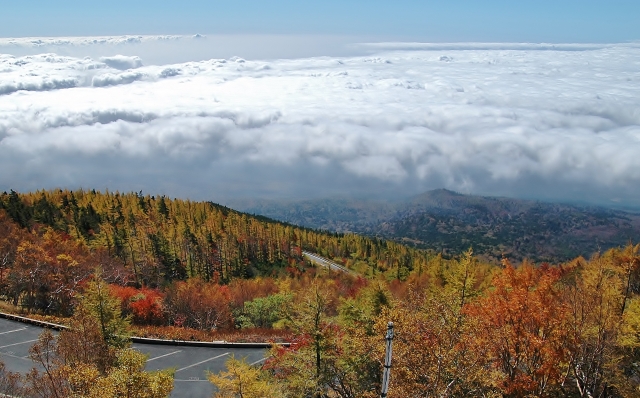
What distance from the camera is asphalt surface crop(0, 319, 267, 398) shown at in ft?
130

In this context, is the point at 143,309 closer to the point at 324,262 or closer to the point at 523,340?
the point at 523,340

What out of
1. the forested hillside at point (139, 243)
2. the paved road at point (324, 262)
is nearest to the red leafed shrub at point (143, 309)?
the forested hillside at point (139, 243)

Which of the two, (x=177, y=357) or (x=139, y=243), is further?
(x=139, y=243)

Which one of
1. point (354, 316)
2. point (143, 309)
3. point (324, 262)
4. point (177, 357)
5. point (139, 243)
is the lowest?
point (324, 262)

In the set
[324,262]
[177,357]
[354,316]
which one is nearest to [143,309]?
[177,357]

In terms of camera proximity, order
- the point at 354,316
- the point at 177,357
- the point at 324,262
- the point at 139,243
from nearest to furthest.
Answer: the point at 354,316 → the point at 177,357 → the point at 139,243 → the point at 324,262

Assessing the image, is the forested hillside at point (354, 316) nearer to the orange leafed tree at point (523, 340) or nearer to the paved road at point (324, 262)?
the orange leafed tree at point (523, 340)

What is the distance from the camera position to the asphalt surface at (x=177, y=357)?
3950cm

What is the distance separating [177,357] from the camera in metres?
45.3

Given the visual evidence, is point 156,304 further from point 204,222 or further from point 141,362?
point 204,222

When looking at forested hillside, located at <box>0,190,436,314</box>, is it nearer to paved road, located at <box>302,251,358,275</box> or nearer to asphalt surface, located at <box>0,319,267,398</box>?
paved road, located at <box>302,251,358,275</box>

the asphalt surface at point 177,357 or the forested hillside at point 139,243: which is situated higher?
the asphalt surface at point 177,357

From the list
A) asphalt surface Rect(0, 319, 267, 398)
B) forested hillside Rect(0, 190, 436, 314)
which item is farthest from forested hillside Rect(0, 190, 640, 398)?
asphalt surface Rect(0, 319, 267, 398)

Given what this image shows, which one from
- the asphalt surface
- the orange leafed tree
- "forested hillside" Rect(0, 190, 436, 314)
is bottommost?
"forested hillside" Rect(0, 190, 436, 314)
